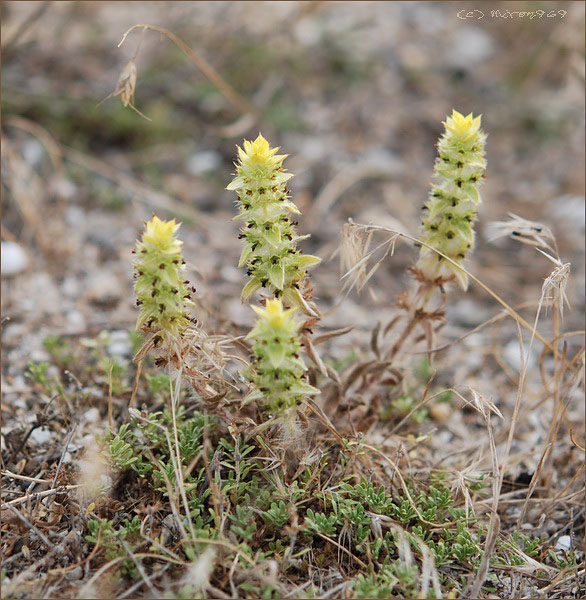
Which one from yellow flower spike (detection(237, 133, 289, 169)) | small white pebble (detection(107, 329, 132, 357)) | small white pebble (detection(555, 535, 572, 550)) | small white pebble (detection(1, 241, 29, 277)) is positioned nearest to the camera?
yellow flower spike (detection(237, 133, 289, 169))

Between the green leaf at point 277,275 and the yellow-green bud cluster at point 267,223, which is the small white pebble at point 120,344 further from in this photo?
the green leaf at point 277,275

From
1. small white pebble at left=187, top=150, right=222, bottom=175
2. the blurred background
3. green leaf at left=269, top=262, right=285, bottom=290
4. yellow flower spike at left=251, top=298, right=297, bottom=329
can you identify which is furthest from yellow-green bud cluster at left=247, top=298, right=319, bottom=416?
small white pebble at left=187, top=150, right=222, bottom=175

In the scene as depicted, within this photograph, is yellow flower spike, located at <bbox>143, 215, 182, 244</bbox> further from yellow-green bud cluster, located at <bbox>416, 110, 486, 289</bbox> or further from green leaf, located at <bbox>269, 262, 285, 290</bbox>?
yellow-green bud cluster, located at <bbox>416, 110, 486, 289</bbox>

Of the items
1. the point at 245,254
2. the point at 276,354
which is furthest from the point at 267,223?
the point at 276,354

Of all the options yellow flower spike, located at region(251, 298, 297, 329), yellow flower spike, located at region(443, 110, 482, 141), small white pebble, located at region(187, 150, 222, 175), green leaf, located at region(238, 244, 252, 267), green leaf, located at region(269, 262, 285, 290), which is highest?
A: small white pebble, located at region(187, 150, 222, 175)

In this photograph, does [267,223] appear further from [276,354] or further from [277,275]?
[276,354]

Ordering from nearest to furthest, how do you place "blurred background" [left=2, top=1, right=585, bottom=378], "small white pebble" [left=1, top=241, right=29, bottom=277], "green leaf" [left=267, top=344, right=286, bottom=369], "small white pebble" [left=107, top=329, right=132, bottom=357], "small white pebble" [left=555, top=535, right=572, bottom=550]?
1. "green leaf" [left=267, top=344, right=286, bottom=369]
2. "small white pebble" [left=555, top=535, right=572, bottom=550]
3. "small white pebble" [left=107, top=329, right=132, bottom=357]
4. "small white pebble" [left=1, top=241, right=29, bottom=277]
5. "blurred background" [left=2, top=1, right=585, bottom=378]

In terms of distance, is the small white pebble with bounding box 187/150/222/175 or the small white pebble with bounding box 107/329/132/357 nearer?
the small white pebble with bounding box 107/329/132/357

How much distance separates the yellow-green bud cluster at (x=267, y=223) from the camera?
2.23 m

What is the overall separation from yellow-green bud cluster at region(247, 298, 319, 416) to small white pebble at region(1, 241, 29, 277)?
2.42m

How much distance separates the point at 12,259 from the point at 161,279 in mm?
2348

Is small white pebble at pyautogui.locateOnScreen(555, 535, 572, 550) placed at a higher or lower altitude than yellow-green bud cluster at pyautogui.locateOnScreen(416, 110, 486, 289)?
lower

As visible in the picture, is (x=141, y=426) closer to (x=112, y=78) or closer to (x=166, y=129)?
(x=166, y=129)

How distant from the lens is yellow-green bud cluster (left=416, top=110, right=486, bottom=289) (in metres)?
2.44
